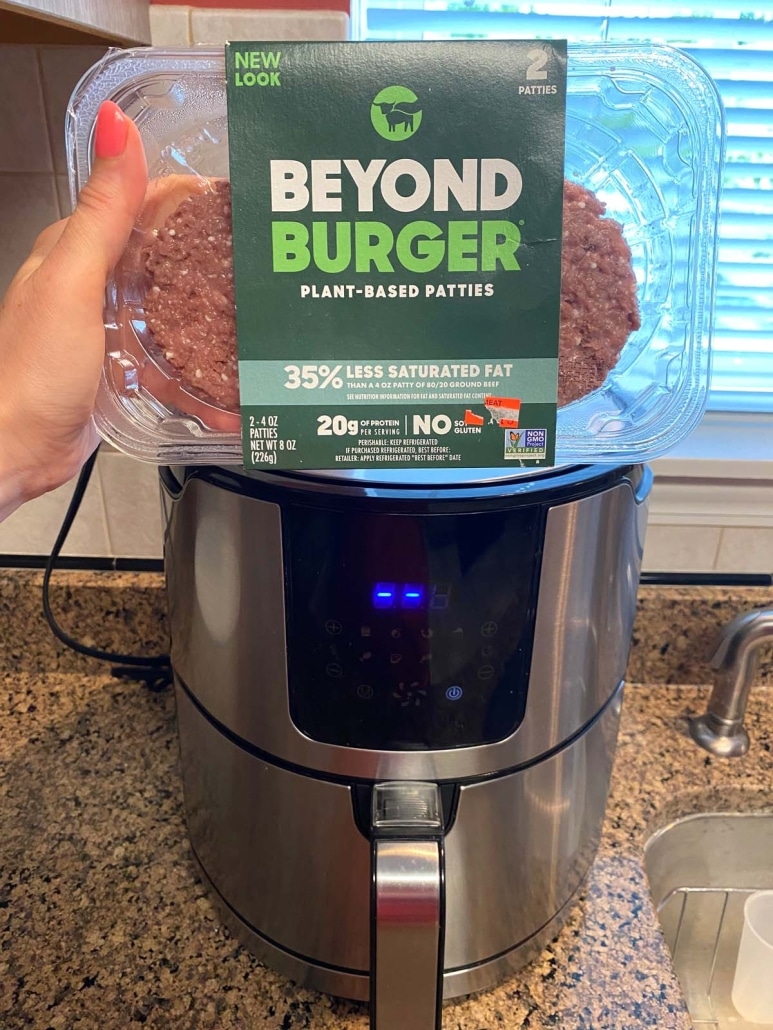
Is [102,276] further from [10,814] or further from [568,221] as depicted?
[10,814]

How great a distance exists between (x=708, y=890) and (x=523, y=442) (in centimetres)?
70

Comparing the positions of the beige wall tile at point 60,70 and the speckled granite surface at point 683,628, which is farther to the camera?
the speckled granite surface at point 683,628

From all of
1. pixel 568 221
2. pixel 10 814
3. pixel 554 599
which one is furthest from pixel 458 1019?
pixel 568 221

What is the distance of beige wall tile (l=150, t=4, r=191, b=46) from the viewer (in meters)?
0.69

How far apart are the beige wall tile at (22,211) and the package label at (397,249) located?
0.47 m

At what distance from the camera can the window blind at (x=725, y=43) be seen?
2.60ft

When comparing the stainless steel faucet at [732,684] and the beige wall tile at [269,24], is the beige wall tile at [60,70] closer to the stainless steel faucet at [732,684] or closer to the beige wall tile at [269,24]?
the beige wall tile at [269,24]

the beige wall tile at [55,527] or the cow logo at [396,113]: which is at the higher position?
the cow logo at [396,113]

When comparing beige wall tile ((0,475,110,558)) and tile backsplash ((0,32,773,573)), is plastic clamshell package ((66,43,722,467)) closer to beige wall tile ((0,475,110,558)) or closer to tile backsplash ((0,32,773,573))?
tile backsplash ((0,32,773,573))

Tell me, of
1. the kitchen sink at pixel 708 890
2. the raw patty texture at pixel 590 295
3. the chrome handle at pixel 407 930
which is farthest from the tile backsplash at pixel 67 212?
the chrome handle at pixel 407 930

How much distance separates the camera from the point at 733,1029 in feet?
2.89

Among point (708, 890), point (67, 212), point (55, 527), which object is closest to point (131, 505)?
point (55, 527)

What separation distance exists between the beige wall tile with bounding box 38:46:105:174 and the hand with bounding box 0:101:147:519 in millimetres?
372

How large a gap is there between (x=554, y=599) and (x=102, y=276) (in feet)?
1.08
